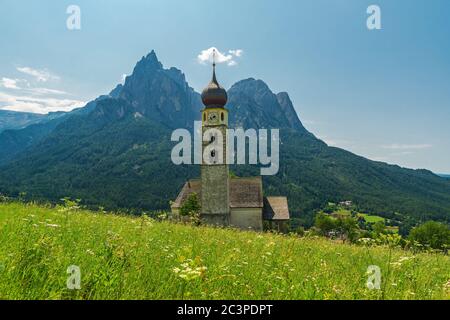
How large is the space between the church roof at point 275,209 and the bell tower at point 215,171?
6.42 meters

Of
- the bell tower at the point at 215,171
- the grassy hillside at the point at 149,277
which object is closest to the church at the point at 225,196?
the bell tower at the point at 215,171

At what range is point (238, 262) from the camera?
605cm

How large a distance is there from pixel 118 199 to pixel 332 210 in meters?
120

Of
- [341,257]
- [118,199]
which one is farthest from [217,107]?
[118,199]

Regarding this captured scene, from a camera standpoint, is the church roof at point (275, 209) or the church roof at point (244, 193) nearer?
the church roof at point (244, 193)

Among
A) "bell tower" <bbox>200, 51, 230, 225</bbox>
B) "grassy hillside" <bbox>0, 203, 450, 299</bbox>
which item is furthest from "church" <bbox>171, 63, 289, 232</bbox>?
"grassy hillside" <bbox>0, 203, 450, 299</bbox>

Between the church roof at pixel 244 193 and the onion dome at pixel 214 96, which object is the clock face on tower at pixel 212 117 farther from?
the church roof at pixel 244 193

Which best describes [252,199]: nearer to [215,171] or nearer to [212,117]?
[215,171]

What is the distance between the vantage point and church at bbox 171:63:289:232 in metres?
46.3

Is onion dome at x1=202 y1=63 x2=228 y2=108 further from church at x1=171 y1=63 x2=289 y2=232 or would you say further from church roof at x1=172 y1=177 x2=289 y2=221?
church roof at x1=172 y1=177 x2=289 y2=221

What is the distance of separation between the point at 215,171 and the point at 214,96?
35.5 ft

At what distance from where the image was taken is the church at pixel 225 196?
152 ft
